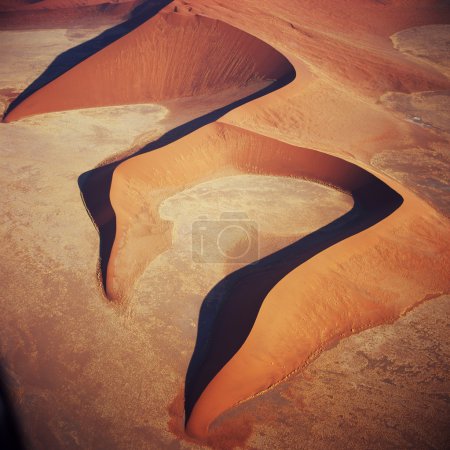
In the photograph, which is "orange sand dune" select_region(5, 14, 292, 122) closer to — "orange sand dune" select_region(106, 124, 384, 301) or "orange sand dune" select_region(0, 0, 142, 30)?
"orange sand dune" select_region(106, 124, 384, 301)

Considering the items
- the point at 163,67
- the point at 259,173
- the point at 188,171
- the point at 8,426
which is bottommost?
the point at 8,426

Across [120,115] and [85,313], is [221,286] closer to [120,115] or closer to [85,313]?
[85,313]

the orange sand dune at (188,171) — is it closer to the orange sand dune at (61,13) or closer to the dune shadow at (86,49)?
the dune shadow at (86,49)

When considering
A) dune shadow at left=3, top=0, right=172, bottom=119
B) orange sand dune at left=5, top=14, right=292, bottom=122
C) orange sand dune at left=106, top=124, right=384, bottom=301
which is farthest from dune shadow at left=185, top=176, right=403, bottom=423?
dune shadow at left=3, top=0, right=172, bottom=119

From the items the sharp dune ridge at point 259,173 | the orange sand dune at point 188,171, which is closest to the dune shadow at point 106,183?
the sharp dune ridge at point 259,173

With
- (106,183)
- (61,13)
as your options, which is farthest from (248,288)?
(61,13)

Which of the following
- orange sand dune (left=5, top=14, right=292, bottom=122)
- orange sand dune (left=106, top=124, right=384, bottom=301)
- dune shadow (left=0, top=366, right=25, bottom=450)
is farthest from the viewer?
orange sand dune (left=5, top=14, right=292, bottom=122)

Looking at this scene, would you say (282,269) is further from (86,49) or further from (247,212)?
(86,49)
